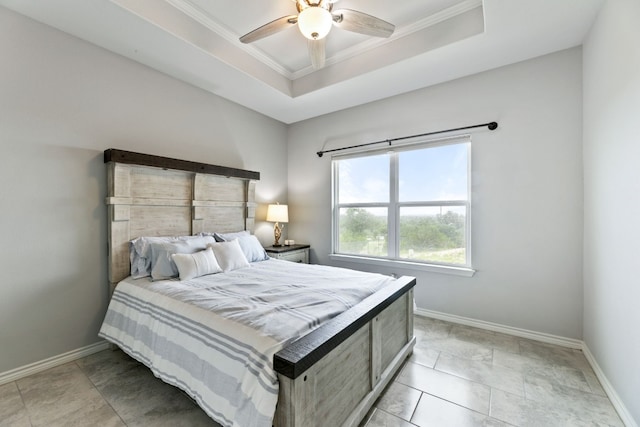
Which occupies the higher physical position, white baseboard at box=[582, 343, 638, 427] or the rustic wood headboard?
the rustic wood headboard

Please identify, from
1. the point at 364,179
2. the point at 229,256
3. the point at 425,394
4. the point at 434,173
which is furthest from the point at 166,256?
the point at 434,173

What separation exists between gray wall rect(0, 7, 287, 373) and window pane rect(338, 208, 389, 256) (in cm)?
244

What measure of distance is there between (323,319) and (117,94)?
2757 millimetres

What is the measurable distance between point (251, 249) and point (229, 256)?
422 mm

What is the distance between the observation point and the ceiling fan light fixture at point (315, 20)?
1.77 m

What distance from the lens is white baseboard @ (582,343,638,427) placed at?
5.06 feet

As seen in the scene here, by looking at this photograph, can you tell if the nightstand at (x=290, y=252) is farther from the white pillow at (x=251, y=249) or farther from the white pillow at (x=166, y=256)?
the white pillow at (x=166, y=256)

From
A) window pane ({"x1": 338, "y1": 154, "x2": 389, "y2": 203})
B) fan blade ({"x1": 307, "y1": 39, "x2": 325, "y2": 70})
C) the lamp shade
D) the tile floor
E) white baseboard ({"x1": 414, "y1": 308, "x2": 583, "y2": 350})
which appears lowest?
the tile floor

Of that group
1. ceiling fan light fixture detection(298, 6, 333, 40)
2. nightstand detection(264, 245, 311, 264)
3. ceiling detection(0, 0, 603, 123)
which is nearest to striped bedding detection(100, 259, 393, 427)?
nightstand detection(264, 245, 311, 264)

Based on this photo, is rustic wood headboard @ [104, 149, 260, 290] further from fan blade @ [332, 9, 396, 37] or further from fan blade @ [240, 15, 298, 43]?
fan blade @ [332, 9, 396, 37]

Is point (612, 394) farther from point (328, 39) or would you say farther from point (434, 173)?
point (328, 39)

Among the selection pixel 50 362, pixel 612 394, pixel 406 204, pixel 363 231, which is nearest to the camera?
pixel 612 394

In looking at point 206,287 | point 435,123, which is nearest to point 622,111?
point 435,123

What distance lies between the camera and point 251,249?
3.08 m
